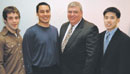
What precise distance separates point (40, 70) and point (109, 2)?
1466 millimetres

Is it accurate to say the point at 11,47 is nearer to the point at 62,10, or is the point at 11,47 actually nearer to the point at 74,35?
the point at 74,35

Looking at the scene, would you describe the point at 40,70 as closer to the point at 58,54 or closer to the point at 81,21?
the point at 58,54

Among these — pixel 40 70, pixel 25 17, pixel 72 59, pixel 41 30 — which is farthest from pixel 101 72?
pixel 25 17

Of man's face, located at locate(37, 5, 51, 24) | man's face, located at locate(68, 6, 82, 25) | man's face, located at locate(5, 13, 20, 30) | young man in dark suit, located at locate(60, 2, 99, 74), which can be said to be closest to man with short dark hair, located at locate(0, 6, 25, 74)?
man's face, located at locate(5, 13, 20, 30)

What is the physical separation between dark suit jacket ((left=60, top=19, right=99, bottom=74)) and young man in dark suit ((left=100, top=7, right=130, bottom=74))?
0.13 m

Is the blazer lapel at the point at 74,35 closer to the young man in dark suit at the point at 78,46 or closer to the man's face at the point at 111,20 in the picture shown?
the young man in dark suit at the point at 78,46

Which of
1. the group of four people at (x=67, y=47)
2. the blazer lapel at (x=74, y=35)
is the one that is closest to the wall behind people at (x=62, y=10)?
the group of four people at (x=67, y=47)

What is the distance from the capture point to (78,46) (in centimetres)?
242

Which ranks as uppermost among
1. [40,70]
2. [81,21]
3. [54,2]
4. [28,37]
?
[54,2]

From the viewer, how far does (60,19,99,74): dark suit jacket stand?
2373 millimetres

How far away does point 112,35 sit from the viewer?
2.36 metres

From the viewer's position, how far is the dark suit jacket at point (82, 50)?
2.37 metres

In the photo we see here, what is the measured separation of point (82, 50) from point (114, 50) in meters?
0.38

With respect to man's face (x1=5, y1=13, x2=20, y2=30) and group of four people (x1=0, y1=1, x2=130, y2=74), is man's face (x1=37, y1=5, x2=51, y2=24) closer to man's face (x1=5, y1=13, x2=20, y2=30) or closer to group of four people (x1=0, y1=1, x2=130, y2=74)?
group of four people (x1=0, y1=1, x2=130, y2=74)
